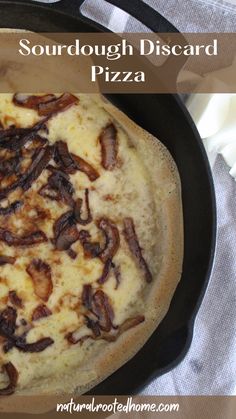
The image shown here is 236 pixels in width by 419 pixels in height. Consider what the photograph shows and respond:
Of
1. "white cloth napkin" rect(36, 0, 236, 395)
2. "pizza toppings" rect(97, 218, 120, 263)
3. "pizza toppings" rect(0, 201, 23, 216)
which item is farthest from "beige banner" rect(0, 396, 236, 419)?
"pizza toppings" rect(0, 201, 23, 216)

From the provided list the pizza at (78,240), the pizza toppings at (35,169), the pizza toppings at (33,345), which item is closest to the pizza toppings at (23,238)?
the pizza at (78,240)

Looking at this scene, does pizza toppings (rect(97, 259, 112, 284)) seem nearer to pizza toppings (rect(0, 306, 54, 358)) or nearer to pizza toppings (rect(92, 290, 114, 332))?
pizza toppings (rect(92, 290, 114, 332))

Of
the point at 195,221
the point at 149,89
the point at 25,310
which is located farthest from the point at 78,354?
the point at 149,89

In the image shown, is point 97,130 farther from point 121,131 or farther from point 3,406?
point 3,406

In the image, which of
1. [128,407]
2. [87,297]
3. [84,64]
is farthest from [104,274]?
[84,64]

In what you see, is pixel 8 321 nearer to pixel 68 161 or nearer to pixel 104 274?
pixel 104 274

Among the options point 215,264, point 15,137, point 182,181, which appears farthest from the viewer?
point 215,264
